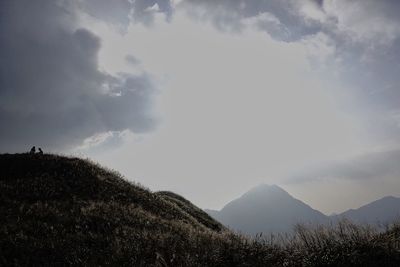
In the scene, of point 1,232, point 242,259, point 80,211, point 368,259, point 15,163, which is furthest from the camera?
point 15,163

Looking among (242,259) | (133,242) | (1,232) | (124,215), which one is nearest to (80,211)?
(124,215)

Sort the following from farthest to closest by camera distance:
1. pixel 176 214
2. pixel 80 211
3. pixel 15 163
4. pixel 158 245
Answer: pixel 15 163 → pixel 176 214 → pixel 80 211 → pixel 158 245

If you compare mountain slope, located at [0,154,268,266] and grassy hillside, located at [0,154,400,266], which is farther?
mountain slope, located at [0,154,268,266]

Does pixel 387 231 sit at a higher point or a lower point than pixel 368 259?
higher

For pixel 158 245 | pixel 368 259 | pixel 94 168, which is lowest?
pixel 368 259

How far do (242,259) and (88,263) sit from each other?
4638 millimetres

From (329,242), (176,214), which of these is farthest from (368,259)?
(176,214)

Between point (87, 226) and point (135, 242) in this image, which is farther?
point (87, 226)

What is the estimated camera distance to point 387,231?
14766 millimetres

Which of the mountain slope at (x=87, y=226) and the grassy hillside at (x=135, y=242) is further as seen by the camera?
the mountain slope at (x=87, y=226)

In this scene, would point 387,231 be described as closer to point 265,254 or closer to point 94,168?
point 265,254

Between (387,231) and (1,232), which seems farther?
(1,232)

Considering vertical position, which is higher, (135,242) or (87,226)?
(87,226)

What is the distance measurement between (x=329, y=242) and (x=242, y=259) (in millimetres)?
2791
